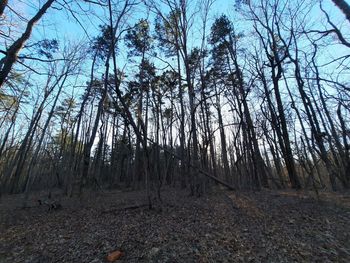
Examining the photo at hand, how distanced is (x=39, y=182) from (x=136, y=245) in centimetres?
3114

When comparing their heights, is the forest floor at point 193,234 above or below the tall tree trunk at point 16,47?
below

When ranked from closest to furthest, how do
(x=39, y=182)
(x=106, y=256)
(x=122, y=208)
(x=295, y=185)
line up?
(x=106, y=256), (x=122, y=208), (x=295, y=185), (x=39, y=182)

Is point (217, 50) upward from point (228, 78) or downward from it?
upward

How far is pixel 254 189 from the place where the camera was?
33.2 feet

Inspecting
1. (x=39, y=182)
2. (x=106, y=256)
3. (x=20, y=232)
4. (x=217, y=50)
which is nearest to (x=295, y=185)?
(x=217, y=50)

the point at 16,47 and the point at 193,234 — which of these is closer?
the point at 16,47

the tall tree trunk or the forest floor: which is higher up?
the tall tree trunk

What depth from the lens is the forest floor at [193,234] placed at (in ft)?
12.3

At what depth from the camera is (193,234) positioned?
15.1 ft

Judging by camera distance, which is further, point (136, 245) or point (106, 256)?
point (136, 245)

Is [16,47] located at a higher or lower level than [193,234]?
higher

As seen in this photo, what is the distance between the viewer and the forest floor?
12.3 ft

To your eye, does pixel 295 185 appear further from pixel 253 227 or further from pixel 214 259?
pixel 214 259

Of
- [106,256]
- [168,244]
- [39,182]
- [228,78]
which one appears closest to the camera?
[106,256]
